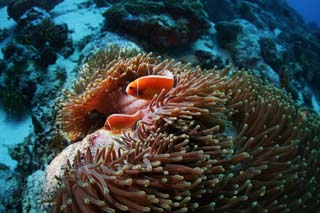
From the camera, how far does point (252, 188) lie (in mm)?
2363

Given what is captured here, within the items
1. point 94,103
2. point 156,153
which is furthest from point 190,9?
point 156,153

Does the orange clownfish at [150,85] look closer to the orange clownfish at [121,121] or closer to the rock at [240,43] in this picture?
the orange clownfish at [121,121]

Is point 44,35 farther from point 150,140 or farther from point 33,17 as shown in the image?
point 150,140

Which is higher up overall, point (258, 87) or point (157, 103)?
point (258, 87)

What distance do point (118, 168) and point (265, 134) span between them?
1.35 m

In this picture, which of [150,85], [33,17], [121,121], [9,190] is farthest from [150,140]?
[33,17]

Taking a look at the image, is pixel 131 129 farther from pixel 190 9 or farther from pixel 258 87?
pixel 190 9

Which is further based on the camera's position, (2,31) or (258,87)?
(2,31)

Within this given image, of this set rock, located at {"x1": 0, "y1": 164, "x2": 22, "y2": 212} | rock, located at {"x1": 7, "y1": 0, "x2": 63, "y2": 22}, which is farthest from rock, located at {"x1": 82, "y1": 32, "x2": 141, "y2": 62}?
rock, located at {"x1": 7, "y1": 0, "x2": 63, "y2": 22}

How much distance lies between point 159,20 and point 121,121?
3.85 meters

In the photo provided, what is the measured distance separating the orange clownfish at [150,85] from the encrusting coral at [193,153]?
0.10 metres

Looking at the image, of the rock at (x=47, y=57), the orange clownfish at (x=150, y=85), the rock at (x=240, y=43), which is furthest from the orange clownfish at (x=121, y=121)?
the rock at (x=240, y=43)

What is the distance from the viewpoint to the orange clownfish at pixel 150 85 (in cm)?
261

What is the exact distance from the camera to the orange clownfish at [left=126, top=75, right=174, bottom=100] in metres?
2.61
